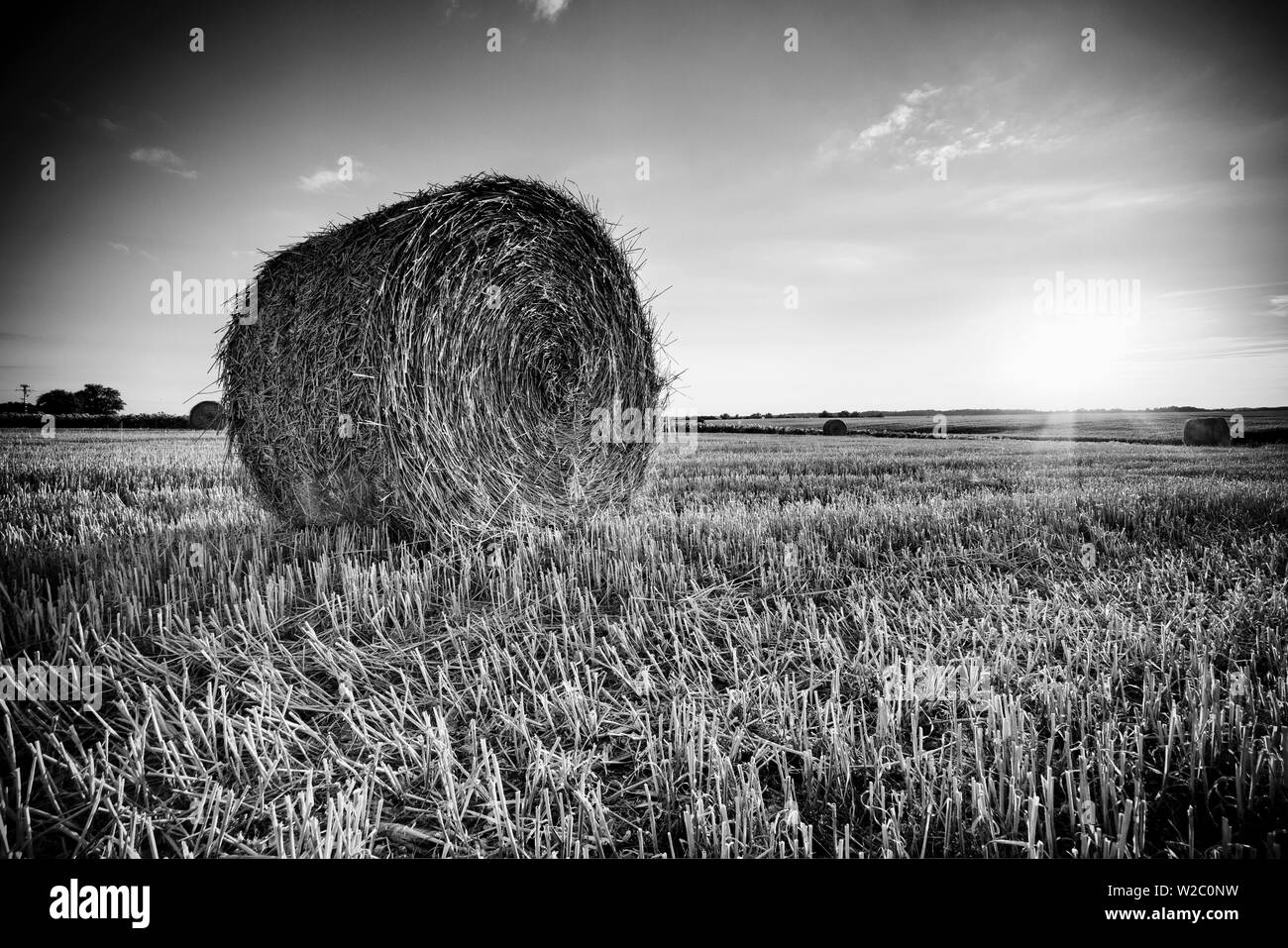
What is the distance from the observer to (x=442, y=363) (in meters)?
4.30

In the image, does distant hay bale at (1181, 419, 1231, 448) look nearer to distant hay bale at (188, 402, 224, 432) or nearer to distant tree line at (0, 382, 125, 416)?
distant tree line at (0, 382, 125, 416)

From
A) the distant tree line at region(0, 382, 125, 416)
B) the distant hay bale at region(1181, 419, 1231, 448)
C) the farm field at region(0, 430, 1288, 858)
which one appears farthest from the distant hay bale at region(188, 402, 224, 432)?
the distant hay bale at region(1181, 419, 1231, 448)

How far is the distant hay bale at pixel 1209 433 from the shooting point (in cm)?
1434

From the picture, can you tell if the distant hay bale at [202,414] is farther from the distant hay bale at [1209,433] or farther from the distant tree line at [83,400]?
the distant hay bale at [1209,433]

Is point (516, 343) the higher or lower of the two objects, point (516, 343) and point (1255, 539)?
the higher

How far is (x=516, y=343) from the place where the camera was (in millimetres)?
4785

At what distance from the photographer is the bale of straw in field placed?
13.6 ft

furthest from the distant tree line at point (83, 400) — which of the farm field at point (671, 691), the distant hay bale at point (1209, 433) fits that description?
the distant hay bale at point (1209, 433)

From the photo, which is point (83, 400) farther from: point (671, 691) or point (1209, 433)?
point (1209, 433)

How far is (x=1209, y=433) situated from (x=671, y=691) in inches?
692

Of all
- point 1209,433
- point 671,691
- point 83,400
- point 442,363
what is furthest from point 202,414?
point 1209,433
